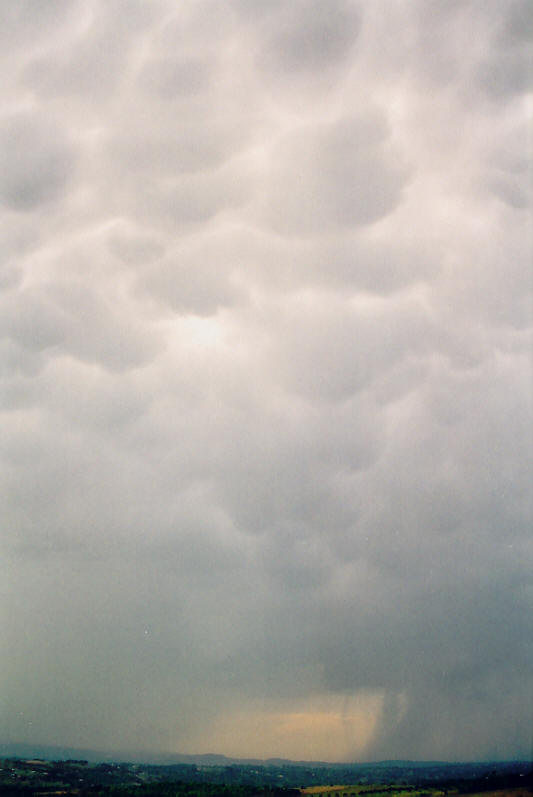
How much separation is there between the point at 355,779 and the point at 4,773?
89104 millimetres

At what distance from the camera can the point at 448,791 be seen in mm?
136375

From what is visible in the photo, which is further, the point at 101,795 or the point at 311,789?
the point at 311,789

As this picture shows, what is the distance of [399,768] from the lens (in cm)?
18362

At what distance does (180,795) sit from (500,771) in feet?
252

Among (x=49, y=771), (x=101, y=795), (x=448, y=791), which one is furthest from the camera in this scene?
(x=49, y=771)

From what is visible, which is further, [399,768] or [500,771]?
[399,768]

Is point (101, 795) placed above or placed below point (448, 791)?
below

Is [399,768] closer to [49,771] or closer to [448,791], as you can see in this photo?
[448,791]

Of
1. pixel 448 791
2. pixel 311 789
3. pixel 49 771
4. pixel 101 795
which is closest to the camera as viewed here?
pixel 448 791

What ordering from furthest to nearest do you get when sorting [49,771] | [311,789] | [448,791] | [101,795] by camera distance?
1. [49,771]
2. [311,789]
3. [101,795]
4. [448,791]

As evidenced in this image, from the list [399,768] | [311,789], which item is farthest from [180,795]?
[399,768]

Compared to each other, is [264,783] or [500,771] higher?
[500,771]


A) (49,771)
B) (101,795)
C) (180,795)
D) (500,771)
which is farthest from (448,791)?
(49,771)

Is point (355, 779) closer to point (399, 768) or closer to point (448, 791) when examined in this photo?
point (399, 768)
